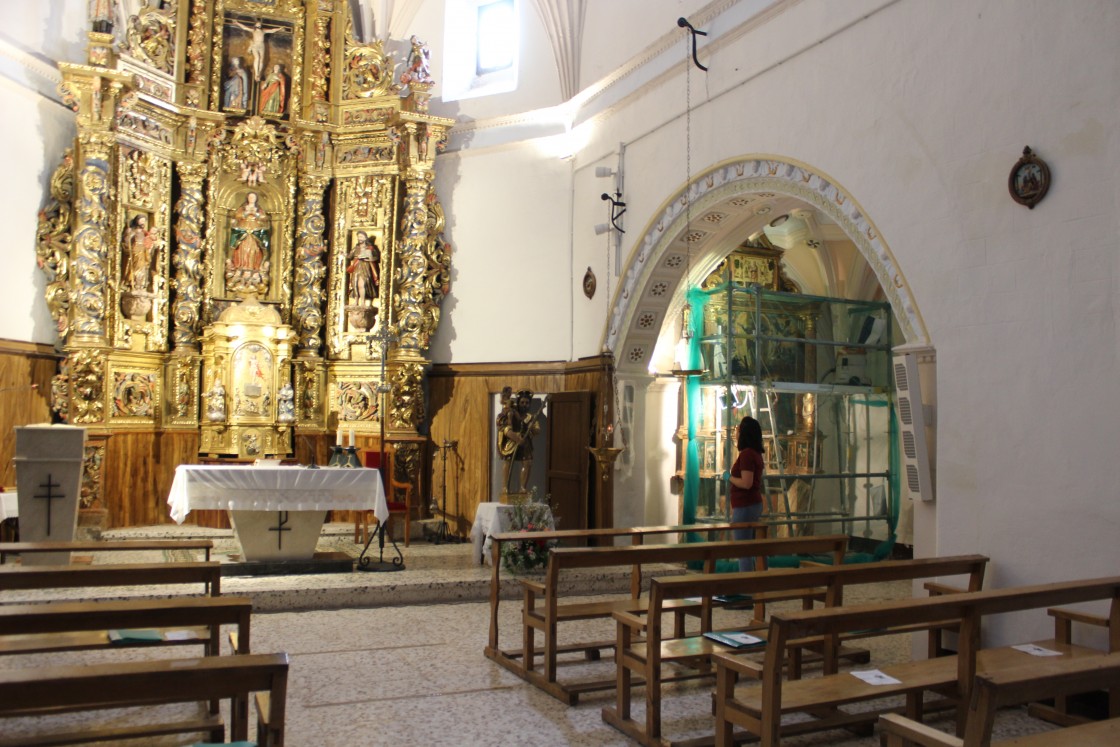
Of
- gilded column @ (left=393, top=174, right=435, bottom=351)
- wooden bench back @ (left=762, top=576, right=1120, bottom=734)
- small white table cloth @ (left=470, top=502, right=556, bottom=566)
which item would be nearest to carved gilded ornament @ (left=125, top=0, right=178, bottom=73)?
gilded column @ (left=393, top=174, right=435, bottom=351)

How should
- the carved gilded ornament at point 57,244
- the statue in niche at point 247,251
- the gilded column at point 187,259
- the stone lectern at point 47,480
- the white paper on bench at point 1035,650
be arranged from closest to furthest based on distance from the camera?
the white paper on bench at point 1035,650 < the stone lectern at point 47,480 < the carved gilded ornament at point 57,244 < the gilded column at point 187,259 < the statue in niche at point 247,251

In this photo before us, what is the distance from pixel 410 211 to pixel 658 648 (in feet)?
31.6

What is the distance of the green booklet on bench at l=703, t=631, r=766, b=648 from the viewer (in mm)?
5143

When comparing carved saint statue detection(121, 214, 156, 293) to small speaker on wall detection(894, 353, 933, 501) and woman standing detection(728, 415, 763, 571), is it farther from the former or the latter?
small speaker on wall detection(894, 353, 933, 501)

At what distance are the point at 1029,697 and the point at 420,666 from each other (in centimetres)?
430

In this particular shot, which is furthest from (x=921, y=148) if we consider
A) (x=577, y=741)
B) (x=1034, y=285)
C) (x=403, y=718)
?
(x=403, y=718)

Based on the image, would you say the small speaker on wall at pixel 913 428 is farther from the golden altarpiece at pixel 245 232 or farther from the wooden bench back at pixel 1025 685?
the golden altarpiece at pixel 245 232

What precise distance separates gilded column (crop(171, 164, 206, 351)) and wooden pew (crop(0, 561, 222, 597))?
826 cm

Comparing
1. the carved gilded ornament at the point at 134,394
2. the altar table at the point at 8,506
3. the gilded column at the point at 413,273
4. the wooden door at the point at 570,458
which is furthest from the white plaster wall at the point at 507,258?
the altar table at the point at 8,506

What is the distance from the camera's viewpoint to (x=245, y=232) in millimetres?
13406

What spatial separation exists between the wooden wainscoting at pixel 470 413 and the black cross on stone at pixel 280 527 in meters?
3.96

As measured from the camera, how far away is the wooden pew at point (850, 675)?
4074mm

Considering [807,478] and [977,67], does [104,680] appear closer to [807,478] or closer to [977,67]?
[977,67]

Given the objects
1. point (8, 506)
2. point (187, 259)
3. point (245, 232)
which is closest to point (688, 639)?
point (8, 506)
